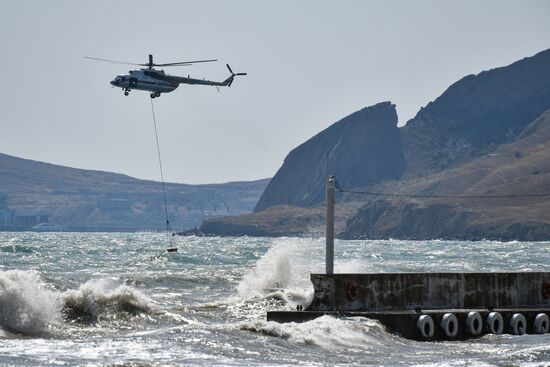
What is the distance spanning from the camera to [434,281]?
1339 inches

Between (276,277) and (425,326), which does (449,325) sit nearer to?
(425,326)

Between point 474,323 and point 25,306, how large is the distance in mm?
12701

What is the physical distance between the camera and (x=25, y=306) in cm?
3098

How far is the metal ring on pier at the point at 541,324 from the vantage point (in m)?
33.8

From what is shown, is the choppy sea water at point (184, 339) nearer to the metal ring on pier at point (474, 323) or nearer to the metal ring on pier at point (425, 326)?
the metal ring on pier at point (474, 323)

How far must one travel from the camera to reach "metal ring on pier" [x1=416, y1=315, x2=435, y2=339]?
3081 cm

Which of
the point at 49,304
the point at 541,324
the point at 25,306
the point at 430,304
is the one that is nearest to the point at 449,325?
the point at 430,304

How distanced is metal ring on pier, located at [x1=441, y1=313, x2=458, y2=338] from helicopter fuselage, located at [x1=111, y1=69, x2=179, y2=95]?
62.6 metres

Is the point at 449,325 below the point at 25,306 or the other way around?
below

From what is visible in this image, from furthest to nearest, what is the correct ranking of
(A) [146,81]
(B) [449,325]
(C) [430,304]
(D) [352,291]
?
(A) [146,81], (C) [430,304], (D) [352,291], (B) [449,325]

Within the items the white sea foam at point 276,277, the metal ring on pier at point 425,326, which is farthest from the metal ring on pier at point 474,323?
the white sea foam at point 276,277

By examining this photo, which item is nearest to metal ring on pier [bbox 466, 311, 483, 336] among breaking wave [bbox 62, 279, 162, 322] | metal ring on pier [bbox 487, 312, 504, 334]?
metal ring on pier [bbox 487, 312, 504, 334]

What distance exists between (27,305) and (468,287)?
13.4 meters

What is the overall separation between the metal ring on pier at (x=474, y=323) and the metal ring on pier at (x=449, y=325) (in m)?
0.74
